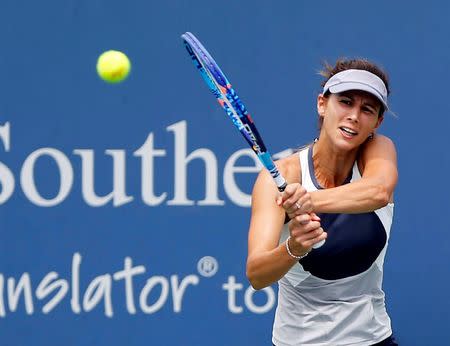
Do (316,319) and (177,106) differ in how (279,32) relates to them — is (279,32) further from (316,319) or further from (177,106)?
(316,319)

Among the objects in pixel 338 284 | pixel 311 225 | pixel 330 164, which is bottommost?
pixel 338 284

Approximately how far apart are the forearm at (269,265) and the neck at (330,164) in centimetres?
29

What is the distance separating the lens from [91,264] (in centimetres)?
354

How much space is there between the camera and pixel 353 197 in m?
2.41

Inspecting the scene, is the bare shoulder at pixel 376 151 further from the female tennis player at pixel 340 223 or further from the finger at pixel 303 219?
the finger at pixel 303 219

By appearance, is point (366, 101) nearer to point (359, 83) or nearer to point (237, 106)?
point (359, 83)

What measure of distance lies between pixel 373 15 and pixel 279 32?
335 millimetres

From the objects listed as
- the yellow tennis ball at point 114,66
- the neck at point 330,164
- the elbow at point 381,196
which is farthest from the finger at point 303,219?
the yellow tennis ball at point 114,66

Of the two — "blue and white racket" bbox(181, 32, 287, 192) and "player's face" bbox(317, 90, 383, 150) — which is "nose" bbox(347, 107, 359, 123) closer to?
"player's face" bbox(317, 90, 383, 150)

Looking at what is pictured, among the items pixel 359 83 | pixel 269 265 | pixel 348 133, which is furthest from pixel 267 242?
pixel 359 83

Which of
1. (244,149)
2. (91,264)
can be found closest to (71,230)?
(91,264)

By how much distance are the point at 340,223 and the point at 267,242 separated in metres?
0.23

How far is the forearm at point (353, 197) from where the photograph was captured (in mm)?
2379

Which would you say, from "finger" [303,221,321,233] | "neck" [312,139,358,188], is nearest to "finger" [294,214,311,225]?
"finger" [303,221,321,233]
